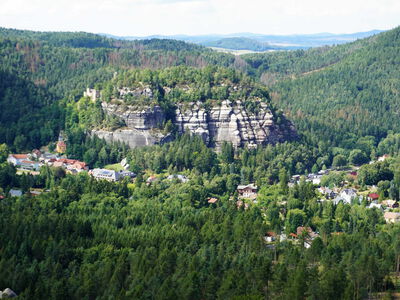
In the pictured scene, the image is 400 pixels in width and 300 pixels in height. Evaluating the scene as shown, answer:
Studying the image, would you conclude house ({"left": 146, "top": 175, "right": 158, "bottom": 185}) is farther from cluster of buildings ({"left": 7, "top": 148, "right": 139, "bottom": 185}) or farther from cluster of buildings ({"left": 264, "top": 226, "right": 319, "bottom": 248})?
cluster of buildings ({"left": 264, "top": 226, "right": 319, "bottom": 248})

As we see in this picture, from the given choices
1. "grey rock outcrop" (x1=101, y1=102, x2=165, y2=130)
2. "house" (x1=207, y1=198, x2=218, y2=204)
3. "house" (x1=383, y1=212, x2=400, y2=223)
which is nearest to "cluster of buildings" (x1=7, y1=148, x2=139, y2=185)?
"grey rock outcrop" (x1=101, y1=102, x2=165, y2=130)

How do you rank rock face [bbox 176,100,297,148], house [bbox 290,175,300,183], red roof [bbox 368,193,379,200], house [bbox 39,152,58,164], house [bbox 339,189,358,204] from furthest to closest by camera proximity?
rock face [bbox 176,100,297,148] → house [bbox 39,152,58,164] → house [bbox 290,175,300,183] → red roof [bbox 368,193,379,200] → house [bbox 339,189,358,204]

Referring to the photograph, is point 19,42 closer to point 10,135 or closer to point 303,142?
point 10,135

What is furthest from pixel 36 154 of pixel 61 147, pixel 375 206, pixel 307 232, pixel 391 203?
pixel 391 203

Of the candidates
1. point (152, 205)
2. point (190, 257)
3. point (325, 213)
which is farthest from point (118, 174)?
point (190, 257)

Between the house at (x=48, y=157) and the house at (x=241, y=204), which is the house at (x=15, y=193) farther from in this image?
the house at (x=241, y=204)

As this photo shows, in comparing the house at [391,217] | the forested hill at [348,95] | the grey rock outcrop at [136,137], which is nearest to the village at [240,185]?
the house at [391,217]
